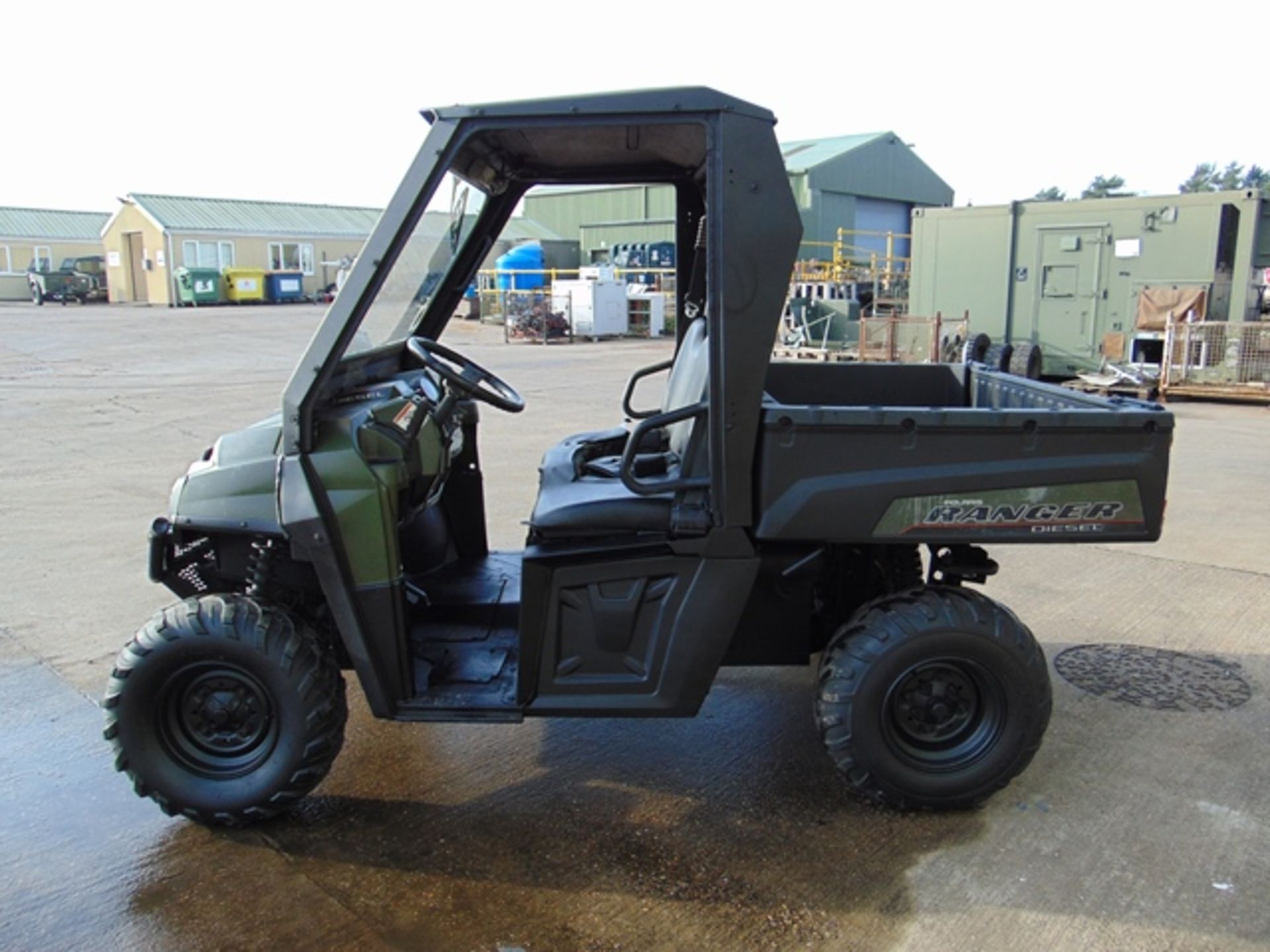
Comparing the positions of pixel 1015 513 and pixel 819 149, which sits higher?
pixel 819 149

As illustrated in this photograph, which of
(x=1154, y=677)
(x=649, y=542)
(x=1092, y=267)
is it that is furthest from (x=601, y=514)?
(x=1092, y=267)

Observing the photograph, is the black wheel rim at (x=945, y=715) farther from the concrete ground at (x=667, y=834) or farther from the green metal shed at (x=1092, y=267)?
the green metal shed at (x=1092, y=267)

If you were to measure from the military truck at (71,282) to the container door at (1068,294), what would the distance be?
1549 inches

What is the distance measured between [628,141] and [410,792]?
2267 mm

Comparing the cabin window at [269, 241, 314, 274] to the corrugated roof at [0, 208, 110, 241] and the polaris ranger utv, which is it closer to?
the corrugated roof at [0, 208, 110, 241]

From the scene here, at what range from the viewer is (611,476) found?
376 centimetres

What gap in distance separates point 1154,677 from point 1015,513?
176cm

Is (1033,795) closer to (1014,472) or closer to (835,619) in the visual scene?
(835,619)

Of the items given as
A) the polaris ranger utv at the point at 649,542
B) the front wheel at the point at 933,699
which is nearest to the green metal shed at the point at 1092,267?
the polaris ranger utv at the point at 649,542

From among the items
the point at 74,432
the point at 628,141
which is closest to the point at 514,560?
the point at 628,141

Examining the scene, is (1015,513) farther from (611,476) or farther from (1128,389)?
(1128,389)

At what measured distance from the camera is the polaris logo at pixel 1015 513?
309cm

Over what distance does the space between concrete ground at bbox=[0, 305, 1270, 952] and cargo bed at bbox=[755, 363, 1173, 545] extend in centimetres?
91

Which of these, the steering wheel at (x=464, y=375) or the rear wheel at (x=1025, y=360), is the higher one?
the steering wheel at (x=464, y=375)
